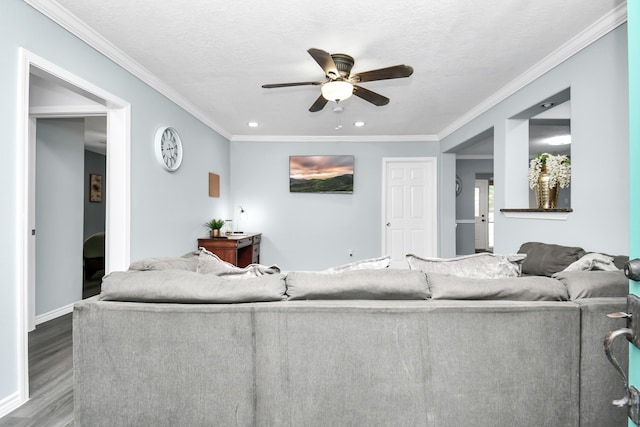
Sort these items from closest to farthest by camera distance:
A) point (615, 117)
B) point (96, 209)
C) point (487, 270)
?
point (487, 270)
point (615, 117)
point (96, 209)

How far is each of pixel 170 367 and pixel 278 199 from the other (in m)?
4.70

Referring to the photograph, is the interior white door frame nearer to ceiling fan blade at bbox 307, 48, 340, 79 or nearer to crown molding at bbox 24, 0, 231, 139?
crown molding at bbox 24, 0, 231, 139

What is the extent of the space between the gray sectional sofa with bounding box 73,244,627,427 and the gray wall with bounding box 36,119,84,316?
106 inches

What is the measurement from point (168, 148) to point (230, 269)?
2.50 m

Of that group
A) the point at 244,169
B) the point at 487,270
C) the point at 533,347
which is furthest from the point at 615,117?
the point at 244,169

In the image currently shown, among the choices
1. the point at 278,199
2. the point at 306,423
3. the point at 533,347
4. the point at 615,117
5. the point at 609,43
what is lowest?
the point at 306,423

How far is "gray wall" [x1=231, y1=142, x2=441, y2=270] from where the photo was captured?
20.2ft

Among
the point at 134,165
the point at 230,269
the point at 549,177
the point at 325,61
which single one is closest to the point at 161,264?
the point at 230,269

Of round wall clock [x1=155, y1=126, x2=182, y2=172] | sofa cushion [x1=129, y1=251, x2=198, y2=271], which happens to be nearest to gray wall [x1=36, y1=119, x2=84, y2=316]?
round wall clock [x1=155, y1=126, x2=182, y2=172]

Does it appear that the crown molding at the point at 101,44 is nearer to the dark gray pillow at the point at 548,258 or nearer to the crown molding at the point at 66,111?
the crown molding at the point at 66,111

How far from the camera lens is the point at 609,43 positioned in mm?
2453

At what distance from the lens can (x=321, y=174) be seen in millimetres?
6133

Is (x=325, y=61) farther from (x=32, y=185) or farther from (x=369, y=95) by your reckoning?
(x=32, y=185)

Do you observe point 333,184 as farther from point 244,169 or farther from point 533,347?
point 533,347
